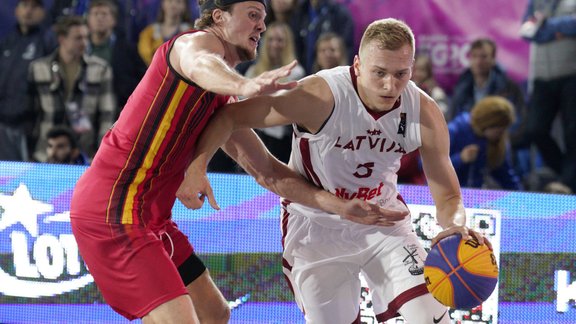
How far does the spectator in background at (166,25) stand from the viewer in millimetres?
9031

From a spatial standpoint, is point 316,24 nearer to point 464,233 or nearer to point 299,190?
point 299,190

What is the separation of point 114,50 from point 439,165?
4858mm

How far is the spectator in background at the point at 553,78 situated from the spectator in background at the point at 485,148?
A: 521 millimetres

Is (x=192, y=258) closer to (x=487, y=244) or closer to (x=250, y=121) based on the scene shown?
(x=250, y=121)

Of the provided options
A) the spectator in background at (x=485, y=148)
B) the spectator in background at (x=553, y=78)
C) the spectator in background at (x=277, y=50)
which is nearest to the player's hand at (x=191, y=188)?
the spectator in background at (x=277, y=50)

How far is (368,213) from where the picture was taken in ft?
16.2

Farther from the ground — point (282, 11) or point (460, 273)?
point (282, 11)

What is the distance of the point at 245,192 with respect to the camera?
6746 mm

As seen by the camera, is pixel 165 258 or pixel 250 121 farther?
pixel 250 121

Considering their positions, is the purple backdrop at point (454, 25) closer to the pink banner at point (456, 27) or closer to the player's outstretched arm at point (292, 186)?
the pink banner at point (456, 27)

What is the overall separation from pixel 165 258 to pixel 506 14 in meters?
5.27

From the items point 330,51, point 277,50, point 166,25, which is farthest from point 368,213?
point 166,25

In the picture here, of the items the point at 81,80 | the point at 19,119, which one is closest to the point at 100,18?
the point at 81,80

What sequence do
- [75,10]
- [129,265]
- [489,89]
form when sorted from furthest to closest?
[75,10] → [489,89] → [129,265]
